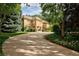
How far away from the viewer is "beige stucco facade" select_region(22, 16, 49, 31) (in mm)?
2346

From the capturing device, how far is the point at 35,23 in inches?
92.7

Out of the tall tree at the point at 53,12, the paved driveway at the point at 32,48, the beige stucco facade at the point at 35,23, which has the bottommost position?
the paved driveway at the point at 32,48

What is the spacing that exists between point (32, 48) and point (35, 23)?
0.95 ft

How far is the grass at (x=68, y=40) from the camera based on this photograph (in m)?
2.31

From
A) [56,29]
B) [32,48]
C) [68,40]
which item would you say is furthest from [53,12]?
[32,48]

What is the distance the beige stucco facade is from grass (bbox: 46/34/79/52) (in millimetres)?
128

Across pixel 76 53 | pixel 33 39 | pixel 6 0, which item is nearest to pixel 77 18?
pixel 76 53

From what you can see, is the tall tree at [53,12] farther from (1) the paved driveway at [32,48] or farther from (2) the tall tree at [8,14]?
(2) the tall tree at [8,14]

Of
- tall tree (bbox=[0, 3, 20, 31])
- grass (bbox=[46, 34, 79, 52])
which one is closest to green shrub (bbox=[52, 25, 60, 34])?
grass (bbox=[46, 34, 79, 52])

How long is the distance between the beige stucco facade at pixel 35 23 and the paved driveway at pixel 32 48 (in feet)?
0.23

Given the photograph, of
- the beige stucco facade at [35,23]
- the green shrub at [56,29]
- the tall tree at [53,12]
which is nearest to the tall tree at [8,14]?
the beige stucco facade at [35,23]

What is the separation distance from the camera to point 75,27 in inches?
90.6

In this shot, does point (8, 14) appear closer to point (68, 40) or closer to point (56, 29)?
point (56, 29)

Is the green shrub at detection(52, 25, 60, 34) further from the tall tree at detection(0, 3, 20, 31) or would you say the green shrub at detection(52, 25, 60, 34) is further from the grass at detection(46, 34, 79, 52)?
the tall tree at detection(0, 3, 20, 31)
